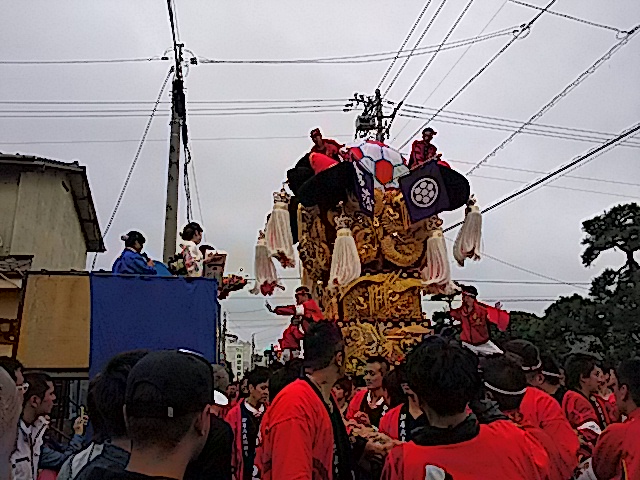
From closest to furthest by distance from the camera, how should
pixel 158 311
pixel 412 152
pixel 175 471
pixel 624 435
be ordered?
pixel 175 471
pixel 624 435
pixel 158 311
pixel 412 152

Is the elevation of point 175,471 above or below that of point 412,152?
below

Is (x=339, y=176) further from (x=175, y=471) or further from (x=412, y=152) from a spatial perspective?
(x=175, y=471)

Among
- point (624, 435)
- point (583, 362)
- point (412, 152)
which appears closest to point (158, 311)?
point (412, 152)

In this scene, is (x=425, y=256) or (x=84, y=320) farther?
(x=425, y=256)

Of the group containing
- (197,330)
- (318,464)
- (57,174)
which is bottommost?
(318,464)

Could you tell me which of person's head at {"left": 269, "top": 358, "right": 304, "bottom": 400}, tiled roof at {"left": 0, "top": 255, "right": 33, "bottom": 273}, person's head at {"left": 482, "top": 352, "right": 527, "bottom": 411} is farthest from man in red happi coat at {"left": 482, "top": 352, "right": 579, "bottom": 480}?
tiled roof at {"left": 0, "top": 255, "right": 33, "bottom": 273}

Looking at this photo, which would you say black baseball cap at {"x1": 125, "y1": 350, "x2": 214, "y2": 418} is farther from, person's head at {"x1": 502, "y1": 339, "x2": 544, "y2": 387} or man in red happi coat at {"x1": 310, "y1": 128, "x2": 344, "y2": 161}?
man in red happi coat at {"x1": 310, "y1": 128, "x2": 344, "y2": 161}

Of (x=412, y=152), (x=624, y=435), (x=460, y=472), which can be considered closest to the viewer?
(x=460, y=472)

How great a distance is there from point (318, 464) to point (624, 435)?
142cm

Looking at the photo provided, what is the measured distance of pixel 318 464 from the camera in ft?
9.81

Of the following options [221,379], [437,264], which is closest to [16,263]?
[221,379]

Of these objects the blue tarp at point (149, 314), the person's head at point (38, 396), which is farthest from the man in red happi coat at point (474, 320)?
the person's head at point (38, 396)

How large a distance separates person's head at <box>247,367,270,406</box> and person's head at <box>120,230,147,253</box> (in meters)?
3.53

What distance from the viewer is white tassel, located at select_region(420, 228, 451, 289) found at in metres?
7.78
